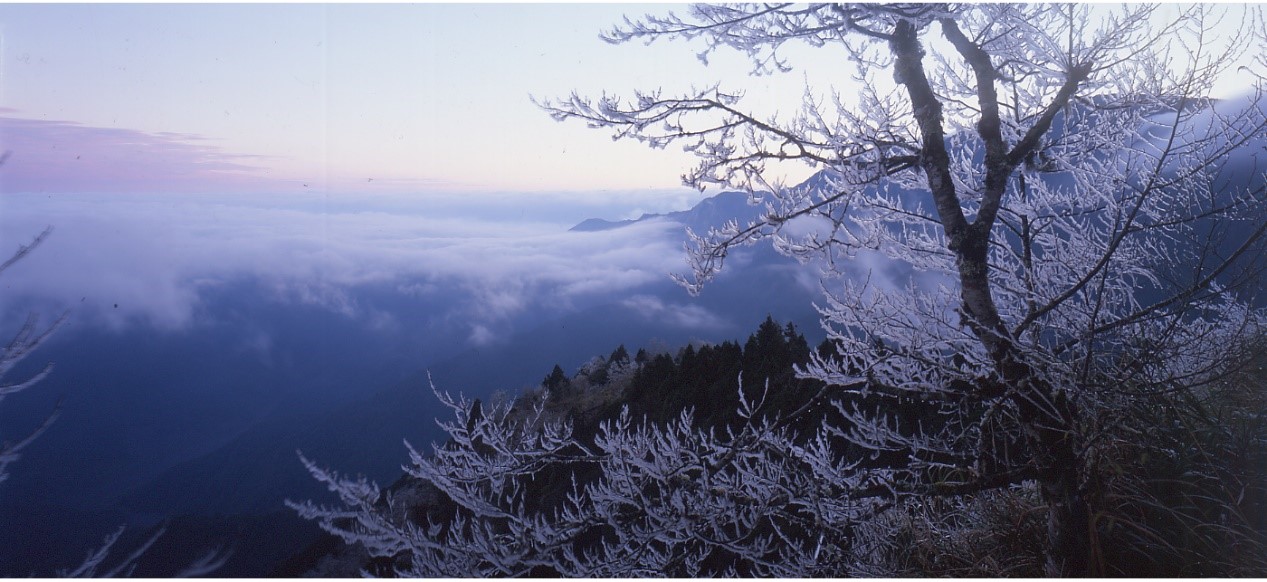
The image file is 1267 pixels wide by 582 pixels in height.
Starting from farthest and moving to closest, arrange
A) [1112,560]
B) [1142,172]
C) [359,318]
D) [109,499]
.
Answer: [359,318]
[109,499]
[1142,172]
[1112,560]

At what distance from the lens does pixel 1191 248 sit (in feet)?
12.6

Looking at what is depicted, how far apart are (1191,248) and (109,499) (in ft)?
326

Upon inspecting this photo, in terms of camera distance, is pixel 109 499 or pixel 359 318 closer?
pixel 109 499

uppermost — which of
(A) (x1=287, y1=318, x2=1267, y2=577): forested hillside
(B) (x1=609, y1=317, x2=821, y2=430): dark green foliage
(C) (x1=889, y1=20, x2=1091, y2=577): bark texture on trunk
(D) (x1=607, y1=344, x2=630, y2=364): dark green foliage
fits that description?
(C) (x1=889, y1=20, x2=1091, y2=577): bark texture on trunk

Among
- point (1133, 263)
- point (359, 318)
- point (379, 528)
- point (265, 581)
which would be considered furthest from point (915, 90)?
point (359, 318)

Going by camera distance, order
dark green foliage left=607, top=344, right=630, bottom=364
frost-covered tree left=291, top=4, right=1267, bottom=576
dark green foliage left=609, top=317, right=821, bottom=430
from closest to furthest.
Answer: frost-covered tree left=291, top=4, right=1267, bottom=576, dark green foliage left=609, top=317, right=821, bottom=430, dark green foliage left=607, top=344, right=630, bottom=364

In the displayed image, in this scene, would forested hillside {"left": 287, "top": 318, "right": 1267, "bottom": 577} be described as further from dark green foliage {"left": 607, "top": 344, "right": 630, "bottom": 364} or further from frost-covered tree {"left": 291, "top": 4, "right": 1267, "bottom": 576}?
dark green foliage {"left": 607, "top": 344, "right": 630, "bottom": 364}

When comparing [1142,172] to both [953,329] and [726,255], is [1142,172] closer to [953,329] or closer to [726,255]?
[953,329]

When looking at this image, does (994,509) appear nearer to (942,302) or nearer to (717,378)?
(942,302)

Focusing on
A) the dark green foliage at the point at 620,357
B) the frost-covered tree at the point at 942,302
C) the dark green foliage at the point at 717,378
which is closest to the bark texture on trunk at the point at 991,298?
the frost-covered tree at the point at 942,302

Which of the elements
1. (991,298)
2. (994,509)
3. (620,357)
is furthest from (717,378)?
(620,357)

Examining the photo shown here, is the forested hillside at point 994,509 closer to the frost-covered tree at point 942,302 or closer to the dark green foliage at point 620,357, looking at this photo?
the frost-covered tree at point 942,302

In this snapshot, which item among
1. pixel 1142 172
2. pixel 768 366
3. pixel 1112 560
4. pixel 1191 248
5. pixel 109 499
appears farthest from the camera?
pixel 109 499

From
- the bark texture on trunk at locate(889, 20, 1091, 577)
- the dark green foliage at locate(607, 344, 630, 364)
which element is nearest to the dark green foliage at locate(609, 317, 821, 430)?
the bark texture on trunk at locate(889, 20, 1091, 577)
